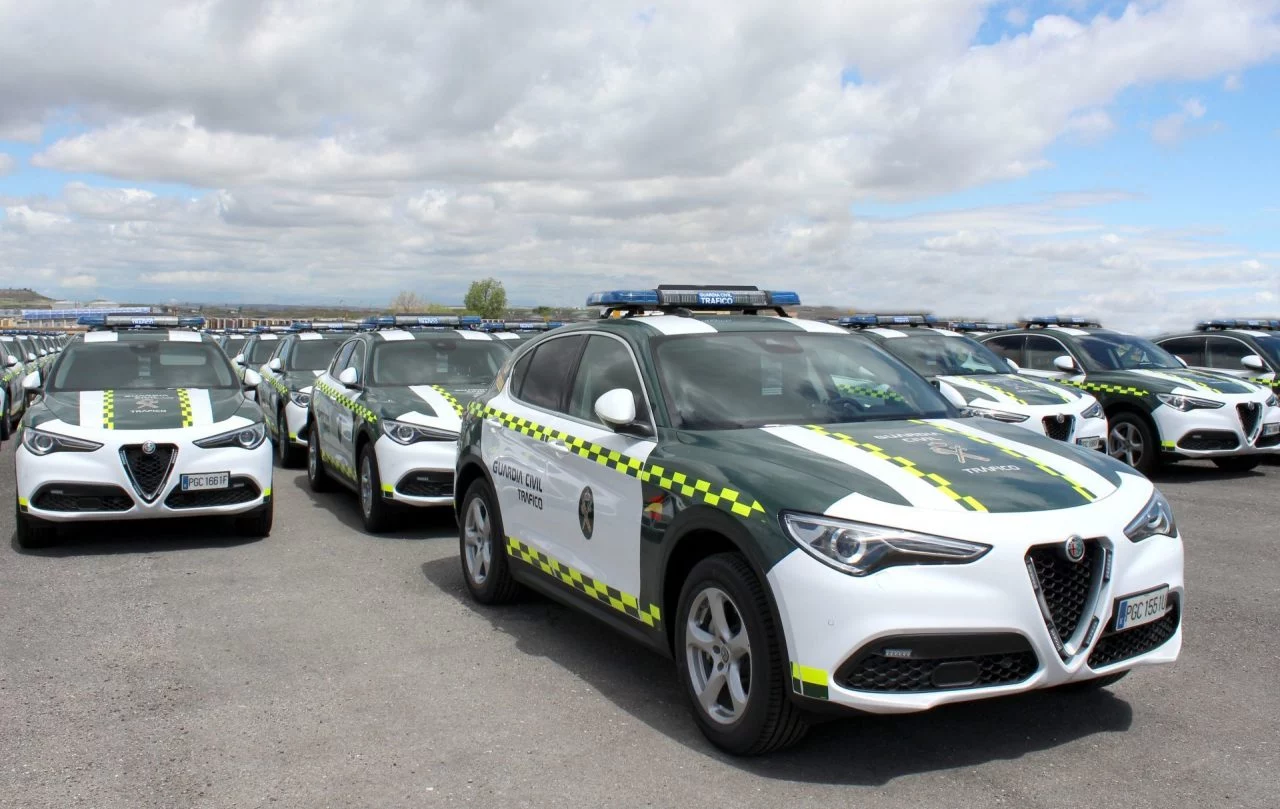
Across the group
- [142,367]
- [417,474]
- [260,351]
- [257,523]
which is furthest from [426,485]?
[260,351]

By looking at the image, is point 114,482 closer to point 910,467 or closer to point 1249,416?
point 910,467

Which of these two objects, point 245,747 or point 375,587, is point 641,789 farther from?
point 375,587

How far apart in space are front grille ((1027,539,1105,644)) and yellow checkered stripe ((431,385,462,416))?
6.41 metres

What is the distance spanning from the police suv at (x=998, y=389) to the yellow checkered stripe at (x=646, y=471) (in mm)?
5291

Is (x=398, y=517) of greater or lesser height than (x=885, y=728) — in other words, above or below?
below

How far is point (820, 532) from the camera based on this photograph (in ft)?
13.5

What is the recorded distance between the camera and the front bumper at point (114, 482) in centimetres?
861

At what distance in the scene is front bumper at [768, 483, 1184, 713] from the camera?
396 cm

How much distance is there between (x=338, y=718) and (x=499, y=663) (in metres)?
1.02

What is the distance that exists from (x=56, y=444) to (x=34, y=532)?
0.69 metres

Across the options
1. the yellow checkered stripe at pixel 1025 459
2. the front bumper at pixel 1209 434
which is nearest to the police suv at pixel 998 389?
the front bumper at pixel 1209 434

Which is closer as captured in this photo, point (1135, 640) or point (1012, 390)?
point (1135, 640)

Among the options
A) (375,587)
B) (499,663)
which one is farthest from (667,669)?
(375,587)

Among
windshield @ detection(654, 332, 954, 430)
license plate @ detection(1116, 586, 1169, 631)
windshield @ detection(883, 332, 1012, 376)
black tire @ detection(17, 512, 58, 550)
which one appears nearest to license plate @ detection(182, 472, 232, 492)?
black tire @ detection(17, 512, 58, 550)
